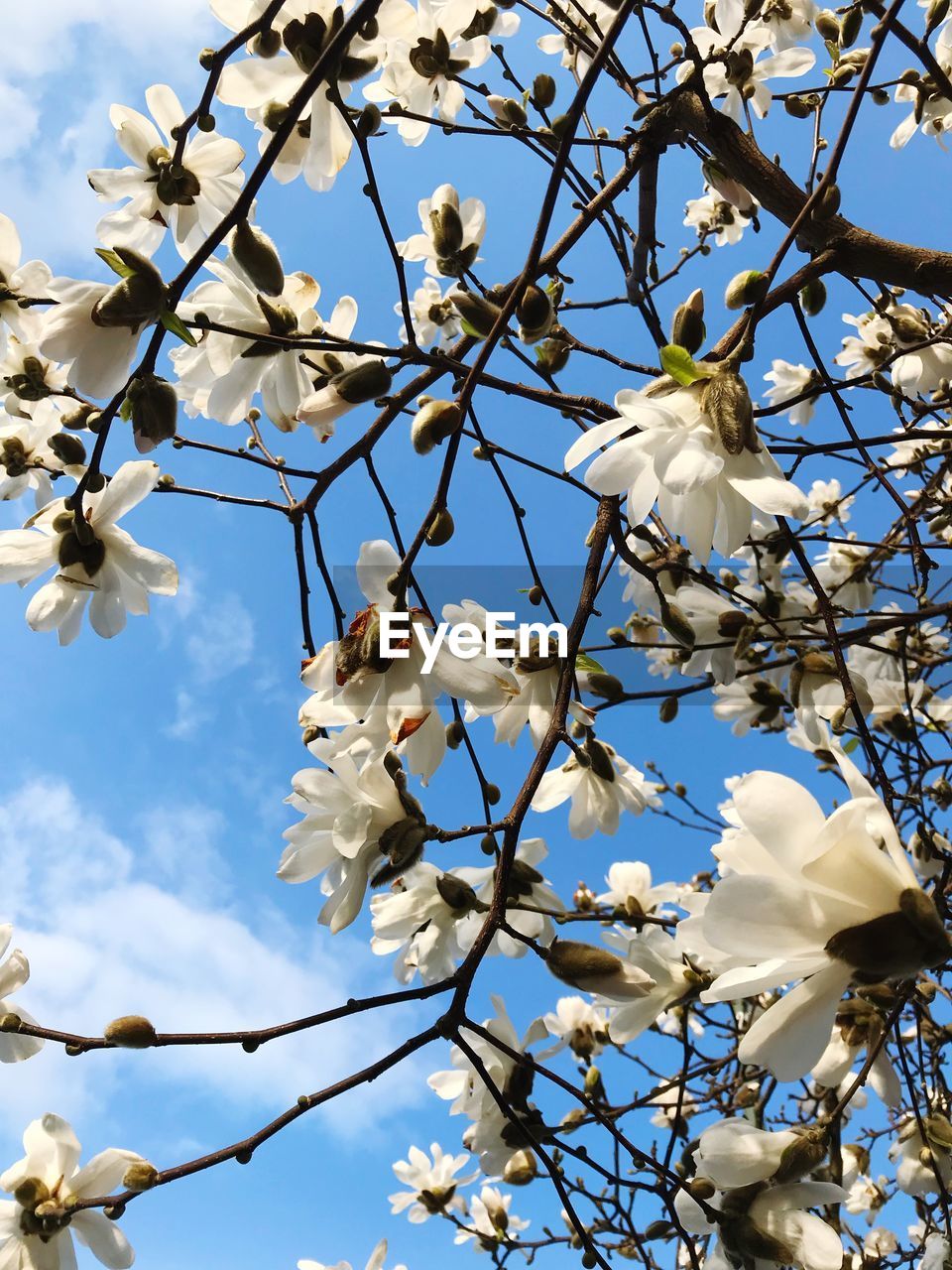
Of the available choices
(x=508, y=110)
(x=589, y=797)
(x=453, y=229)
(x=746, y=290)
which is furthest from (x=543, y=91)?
(x=589, y=797)

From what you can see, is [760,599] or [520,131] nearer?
[520,131]

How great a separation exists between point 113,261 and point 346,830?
494mm

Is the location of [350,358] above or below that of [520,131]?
below

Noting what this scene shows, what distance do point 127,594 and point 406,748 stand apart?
0.36 m

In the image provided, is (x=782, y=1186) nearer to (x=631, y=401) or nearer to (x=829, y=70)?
(x=631, y=401)

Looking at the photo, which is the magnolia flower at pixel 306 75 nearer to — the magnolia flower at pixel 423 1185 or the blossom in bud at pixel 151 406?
the blossom in bud at pixel 151 406

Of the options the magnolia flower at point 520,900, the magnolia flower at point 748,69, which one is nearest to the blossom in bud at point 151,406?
the magnolia flower at point 520,900

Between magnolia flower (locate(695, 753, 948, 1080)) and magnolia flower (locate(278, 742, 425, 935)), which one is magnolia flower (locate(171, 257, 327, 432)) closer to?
magnolia flower (locate(278, 742, 425, 935))

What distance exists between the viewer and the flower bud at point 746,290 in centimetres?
78

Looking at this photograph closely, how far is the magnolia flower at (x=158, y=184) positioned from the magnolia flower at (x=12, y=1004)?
0.76 m

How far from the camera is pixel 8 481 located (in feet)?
4.18

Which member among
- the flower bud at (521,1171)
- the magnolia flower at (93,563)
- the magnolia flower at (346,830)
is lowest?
the flower bud at (521,1171)

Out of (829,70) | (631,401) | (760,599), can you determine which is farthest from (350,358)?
(829,70)

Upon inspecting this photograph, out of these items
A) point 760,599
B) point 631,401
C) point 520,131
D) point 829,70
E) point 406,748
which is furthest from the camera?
point 760,599
